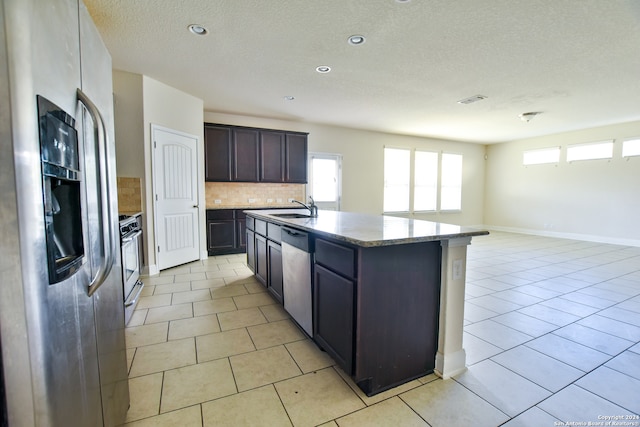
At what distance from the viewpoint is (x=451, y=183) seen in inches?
344

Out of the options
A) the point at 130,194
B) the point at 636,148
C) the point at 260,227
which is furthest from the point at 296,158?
the point at 636,148

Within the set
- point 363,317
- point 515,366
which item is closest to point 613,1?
point 515,366

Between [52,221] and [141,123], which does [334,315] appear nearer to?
[52,221]

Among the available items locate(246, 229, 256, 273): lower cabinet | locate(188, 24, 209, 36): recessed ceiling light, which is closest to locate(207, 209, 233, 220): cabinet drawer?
locate(246, 229, 256, 273): lower cabinet

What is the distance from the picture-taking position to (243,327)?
8.35ft

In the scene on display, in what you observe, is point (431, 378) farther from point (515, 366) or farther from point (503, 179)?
point (503, 179)

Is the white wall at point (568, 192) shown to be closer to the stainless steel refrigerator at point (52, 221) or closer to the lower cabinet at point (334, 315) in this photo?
the lower cabinet at point (334, 315)

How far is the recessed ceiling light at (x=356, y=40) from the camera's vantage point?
112 inches

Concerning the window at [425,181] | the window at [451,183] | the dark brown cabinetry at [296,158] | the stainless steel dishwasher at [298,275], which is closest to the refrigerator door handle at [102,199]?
the stainless steel dishwasher at [298,275]

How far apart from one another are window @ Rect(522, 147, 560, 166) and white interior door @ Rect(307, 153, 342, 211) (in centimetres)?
547

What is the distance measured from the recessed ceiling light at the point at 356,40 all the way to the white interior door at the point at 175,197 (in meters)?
2.91

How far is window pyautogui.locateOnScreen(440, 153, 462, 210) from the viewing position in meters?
8.56

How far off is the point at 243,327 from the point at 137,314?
110cm

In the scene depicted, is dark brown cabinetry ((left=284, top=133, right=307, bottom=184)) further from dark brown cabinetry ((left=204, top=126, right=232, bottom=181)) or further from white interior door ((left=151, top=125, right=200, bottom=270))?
white interior door ((left=151, top=125, right=200, bottom=270))
